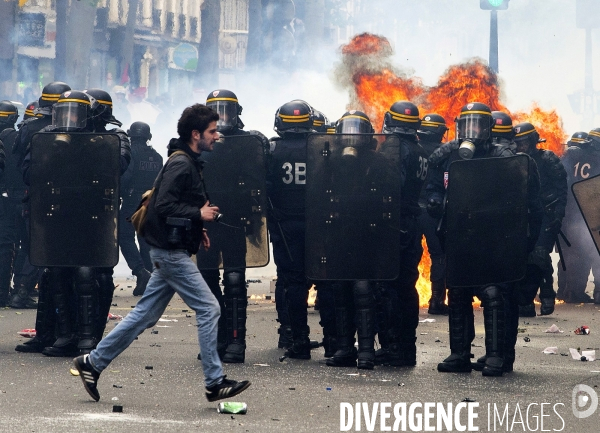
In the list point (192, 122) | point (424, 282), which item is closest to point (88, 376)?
point (192, 122)

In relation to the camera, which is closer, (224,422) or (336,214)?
(224,422)

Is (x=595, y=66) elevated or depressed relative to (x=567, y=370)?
elevated

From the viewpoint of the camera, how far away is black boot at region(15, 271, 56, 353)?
8.72 meters

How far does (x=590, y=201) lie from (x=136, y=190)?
7.09 m

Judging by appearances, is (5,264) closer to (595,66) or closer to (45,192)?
(45,192)

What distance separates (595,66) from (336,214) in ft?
107

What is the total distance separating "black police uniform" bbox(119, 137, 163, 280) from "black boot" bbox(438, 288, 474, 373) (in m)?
6.42

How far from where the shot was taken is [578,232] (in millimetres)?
13852

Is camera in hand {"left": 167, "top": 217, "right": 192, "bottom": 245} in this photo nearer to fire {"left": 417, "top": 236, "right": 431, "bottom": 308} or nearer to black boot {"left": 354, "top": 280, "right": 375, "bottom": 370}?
black boot {"left": 354, "top": 280, "right": 375, "bottom": 370}

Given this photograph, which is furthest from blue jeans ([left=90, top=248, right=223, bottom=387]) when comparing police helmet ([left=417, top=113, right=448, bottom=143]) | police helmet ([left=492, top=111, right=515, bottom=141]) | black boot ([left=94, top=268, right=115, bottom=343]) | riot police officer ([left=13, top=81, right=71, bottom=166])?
police helmet ([left=417, top=113, right=448, bottom=143])

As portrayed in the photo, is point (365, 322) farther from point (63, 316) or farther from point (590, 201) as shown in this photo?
point (63, 316)

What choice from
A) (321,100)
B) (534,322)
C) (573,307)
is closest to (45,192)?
(534,322)

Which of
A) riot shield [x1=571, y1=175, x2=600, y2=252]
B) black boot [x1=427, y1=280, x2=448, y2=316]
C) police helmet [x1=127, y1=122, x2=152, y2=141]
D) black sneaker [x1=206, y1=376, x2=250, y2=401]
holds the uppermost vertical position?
police helmet [x1=127, y1=122, x2=152, y2=141]

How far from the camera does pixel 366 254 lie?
825cm
